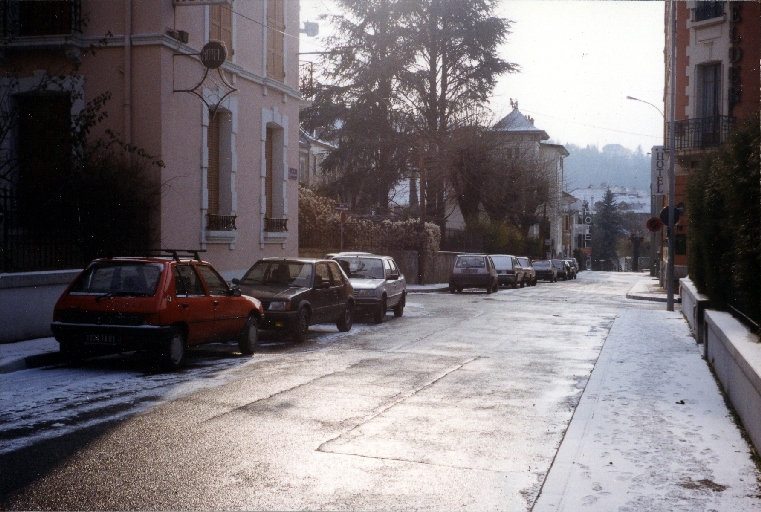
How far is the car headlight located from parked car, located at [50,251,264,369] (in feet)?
8.57

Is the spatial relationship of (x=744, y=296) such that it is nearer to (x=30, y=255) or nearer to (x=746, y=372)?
(x=746, y=372)

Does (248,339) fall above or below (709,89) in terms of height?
below

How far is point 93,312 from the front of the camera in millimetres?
10789

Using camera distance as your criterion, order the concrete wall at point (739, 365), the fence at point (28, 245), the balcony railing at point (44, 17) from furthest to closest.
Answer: the balcony railing at point (44, 17) → the fence at point (28, 245) → the concrete wall at point (739, 365)

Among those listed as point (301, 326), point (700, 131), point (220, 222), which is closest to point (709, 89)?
point (700, 131)

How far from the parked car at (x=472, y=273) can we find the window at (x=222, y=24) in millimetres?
16815

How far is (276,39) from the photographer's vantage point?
23.6m

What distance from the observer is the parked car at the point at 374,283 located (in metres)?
19.1

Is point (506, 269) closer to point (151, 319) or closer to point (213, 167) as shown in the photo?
point (213, 167)

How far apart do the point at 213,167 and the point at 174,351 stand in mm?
10635

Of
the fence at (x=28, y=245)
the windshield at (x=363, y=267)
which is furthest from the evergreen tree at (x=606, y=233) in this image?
the fence at (x=28, y=245)

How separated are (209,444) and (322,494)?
1669 mm

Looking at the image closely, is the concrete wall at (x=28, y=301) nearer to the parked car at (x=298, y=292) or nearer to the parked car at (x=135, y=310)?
the parked car at (x=135, y=310)

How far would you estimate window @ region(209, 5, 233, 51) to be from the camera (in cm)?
1991
